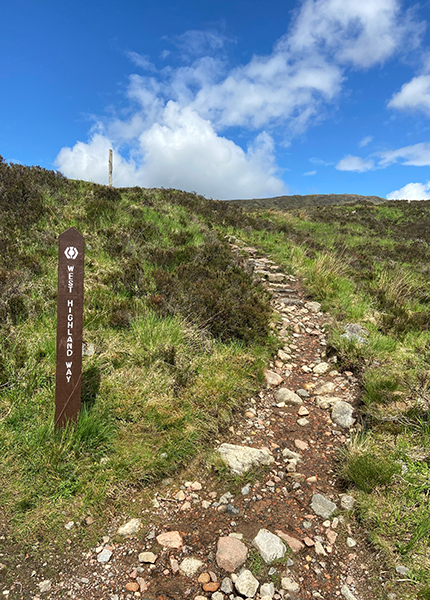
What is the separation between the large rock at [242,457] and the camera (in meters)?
3.62

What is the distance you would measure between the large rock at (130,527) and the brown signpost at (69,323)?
111 centimetres

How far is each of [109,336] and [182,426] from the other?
5.99 feet

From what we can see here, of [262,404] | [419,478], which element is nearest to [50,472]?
[262,404]

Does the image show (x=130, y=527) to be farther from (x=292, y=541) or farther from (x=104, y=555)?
(x=292, y=541)

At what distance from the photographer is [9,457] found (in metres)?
3.18

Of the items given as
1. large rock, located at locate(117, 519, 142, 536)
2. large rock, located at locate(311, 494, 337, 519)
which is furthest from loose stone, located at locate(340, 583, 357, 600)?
large rock, located at locate(117, 519, 142, 536)

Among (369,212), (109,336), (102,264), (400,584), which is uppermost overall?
(369,212)

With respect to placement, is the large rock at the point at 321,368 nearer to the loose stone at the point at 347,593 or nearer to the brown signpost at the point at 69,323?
the loose stone at the point at 347,593

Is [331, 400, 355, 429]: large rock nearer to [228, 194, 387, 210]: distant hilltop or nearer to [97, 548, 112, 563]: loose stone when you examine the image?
[97, 548, 112, 563]: loose stone

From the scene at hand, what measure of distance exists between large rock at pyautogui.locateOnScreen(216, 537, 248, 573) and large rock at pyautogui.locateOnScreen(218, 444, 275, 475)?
30.2 inches

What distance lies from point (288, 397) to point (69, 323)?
3.17 metres

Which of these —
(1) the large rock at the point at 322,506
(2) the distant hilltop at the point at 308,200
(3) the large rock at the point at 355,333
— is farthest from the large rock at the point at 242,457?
(2) the distant hilltop at the point at 308,200

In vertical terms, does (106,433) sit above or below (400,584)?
above

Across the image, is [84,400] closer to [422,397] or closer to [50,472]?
[50,472]
